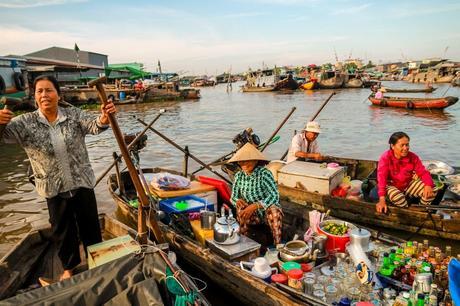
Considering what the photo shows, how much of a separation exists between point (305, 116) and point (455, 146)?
946 cm

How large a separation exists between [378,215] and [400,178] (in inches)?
27.0

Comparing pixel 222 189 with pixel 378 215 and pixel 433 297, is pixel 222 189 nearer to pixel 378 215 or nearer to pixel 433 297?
pixel 378 215

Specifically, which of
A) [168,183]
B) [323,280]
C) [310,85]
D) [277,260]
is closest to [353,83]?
[310,85]

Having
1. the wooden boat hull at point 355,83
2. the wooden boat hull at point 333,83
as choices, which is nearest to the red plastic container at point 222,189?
the wooden boat hull at point 333,83

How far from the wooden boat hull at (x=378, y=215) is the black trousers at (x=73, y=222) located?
12.0ft

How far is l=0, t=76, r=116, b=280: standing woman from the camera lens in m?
2.84

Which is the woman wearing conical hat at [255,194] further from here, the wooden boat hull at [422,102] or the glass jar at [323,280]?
the wooden boat hull at [422,102]

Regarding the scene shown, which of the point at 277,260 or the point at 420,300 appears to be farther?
the point at 277,260

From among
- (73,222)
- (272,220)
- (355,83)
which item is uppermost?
(73,222)

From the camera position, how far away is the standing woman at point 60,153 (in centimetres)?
284

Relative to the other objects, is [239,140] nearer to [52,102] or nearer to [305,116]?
[52,102]

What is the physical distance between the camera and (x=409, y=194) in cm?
509

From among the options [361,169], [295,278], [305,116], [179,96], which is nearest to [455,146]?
[361,169]

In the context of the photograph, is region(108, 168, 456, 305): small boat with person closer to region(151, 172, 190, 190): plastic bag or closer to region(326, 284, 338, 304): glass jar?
region(326, 284, 338, 304): glass jar
